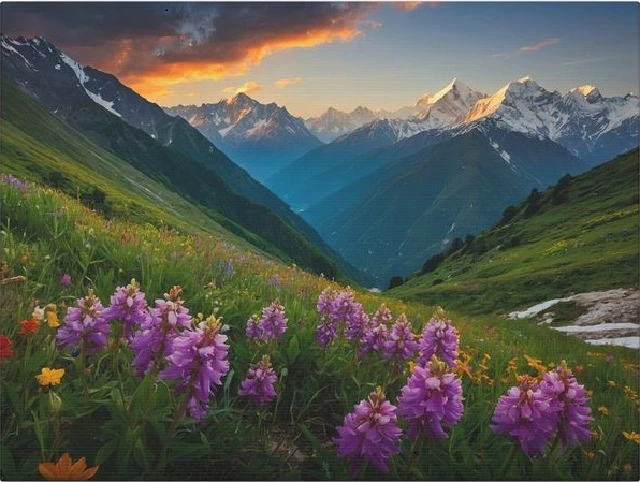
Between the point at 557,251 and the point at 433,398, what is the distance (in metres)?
72.6

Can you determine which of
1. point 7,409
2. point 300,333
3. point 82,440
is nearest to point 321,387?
point 300,333

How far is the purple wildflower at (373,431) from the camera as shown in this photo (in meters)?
2.54

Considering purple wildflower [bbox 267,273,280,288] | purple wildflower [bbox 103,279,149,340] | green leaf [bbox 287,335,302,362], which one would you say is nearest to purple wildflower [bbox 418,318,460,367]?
green leaf [bbox 287,335,302,362]

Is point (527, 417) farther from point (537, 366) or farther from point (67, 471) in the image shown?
point (537, 366)

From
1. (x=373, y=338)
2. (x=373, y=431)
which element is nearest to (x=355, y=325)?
(x=373, y=338)

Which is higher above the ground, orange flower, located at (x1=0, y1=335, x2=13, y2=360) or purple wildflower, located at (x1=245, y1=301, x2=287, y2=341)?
purple wildflower, located at (x1=245, y1=301, x2=287, y2=341)

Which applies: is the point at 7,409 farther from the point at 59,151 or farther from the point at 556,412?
the point at 59,151

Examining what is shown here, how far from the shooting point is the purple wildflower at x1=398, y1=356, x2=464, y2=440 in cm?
264

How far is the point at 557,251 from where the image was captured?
6856 cm

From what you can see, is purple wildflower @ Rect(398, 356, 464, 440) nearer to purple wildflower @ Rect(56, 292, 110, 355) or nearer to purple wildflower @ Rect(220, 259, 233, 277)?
purple wildflower @ Rect(56, 292, 110, 355)

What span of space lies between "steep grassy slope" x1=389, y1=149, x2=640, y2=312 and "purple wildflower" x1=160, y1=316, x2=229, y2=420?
39.8m

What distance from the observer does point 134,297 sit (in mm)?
2990

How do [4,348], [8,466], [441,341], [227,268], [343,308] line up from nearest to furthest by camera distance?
[8,466] < [4,348] < [441,341] < [343,308] < [227,268]

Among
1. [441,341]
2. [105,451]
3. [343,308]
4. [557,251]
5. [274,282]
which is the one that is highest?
[557,251]
